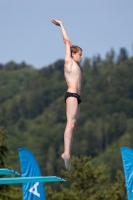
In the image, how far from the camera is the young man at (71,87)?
42.2 feet

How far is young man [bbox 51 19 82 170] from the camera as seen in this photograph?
12852 millimetres

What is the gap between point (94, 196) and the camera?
5234cm

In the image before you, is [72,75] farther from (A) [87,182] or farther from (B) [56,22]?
(A) [87,182]

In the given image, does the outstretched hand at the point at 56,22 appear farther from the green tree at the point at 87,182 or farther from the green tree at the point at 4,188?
the green tree at the point at 87,182

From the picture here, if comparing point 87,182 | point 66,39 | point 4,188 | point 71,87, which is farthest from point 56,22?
point 87,182

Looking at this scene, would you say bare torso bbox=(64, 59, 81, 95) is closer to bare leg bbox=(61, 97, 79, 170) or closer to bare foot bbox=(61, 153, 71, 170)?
bare leg bbox=(61, 97, 79, 170)

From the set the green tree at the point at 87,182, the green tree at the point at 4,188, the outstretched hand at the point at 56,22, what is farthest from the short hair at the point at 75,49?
the green tree at the point at 87,182

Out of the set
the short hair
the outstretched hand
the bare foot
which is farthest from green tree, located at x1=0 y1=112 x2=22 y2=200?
the bare foot

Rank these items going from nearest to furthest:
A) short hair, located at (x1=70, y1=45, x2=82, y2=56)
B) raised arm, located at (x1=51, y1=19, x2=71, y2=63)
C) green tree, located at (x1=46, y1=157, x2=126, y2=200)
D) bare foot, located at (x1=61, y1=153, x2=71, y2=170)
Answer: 1. bare foot, located at (x1=61, y1=153, x2=71, y2=170)
2. raised arm, located at (x1=51, y1=19, x2=71, y2=63)
3. short hair, located at (x1=70, y1=45, x2=82, y2=56)
4. green tree, located at (x1=46, y1=157, x2=126, y2=200)

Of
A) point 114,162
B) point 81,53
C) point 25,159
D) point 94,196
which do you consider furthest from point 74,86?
point 114,162

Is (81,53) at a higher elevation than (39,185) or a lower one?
higher

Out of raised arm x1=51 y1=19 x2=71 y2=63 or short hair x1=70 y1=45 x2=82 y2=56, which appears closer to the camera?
raised arm x1=51 y1=19 x2=71 y2=63

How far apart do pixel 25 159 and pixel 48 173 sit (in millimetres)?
149562

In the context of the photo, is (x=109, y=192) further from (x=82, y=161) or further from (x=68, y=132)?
(x=68, y=132)
